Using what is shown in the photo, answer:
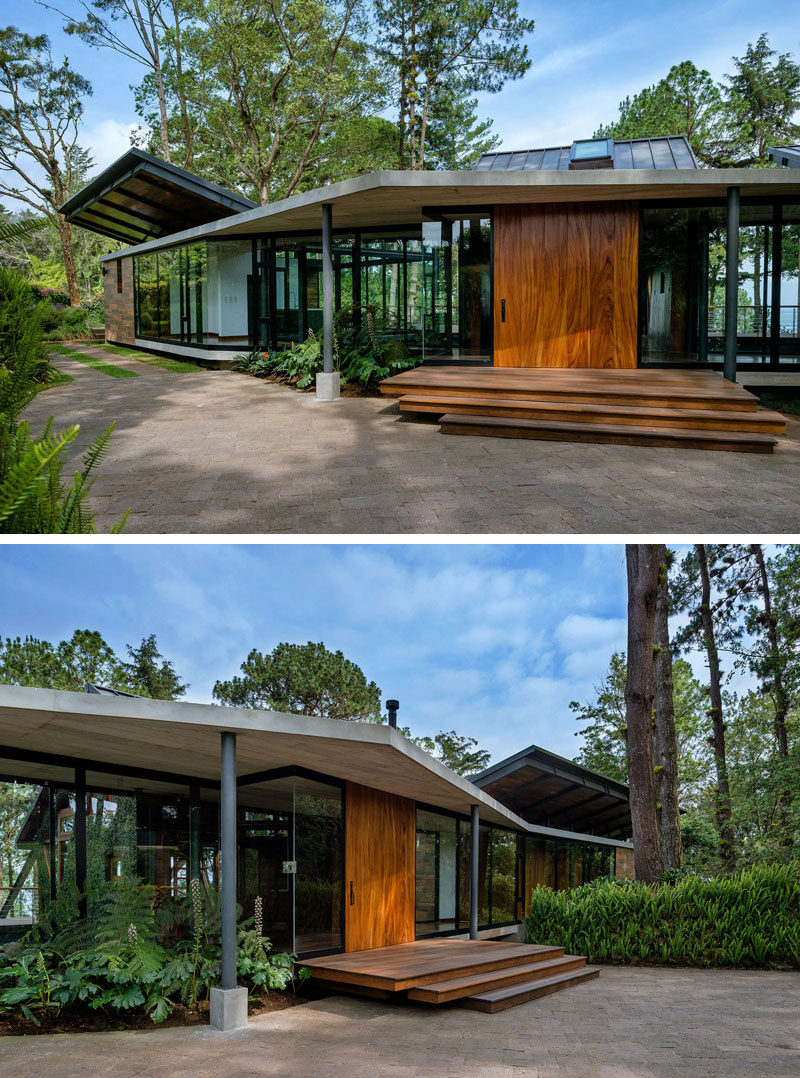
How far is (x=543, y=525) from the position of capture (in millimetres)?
6867

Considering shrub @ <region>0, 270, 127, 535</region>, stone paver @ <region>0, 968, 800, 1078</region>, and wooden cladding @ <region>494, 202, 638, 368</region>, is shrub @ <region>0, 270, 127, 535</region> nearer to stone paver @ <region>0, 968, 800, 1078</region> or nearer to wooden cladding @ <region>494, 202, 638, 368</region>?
stone paver @ <region>0, 968, 800, 1078</region>

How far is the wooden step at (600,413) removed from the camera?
31.6ft

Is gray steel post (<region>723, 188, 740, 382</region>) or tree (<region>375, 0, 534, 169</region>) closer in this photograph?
gray steel post (<region>723, 188, 740, 382</region>)

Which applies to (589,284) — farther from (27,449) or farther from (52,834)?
(52,834)

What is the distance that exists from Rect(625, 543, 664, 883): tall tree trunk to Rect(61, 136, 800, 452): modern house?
2827 mm

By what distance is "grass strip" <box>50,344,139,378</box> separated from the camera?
18016 mm

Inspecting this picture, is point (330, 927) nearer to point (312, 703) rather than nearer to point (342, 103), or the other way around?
point (312, 703)

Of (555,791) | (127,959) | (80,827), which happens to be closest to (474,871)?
(555,791)

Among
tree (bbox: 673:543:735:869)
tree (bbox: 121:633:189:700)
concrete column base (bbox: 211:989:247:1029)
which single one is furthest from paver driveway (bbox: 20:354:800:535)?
tree (bbox: 121:633:189:700)

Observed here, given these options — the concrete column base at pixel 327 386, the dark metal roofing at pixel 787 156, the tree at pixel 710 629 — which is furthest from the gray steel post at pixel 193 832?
the dark metal roofing at pixel 787 156

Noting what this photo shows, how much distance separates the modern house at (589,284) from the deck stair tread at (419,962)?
227 inches

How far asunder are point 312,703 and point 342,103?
20453 millimetres

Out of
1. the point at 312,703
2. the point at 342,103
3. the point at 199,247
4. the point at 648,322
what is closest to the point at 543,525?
the point at 648,322

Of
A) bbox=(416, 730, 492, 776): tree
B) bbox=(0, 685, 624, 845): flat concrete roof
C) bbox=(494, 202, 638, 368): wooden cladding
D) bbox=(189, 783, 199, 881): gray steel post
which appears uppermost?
bbox=(494, 202, 638, 368): wooden cladding
